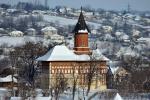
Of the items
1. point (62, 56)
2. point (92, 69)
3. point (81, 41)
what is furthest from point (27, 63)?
point (92, 69)

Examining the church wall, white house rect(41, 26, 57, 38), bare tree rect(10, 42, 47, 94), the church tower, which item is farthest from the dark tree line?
white house rect(41, 26, 57, 38)

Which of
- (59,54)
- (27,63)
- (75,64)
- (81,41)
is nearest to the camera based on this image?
(75,64)

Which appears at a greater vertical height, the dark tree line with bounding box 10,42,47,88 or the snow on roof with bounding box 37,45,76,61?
the snow on roof with bounding box 37,45,76,61

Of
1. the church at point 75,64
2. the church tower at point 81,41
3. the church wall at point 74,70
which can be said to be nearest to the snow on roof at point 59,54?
the church at point 75,64

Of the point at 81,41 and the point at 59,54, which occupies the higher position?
the point at 81,41

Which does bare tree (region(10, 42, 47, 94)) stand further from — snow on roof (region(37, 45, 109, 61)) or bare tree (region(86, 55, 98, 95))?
bare tree (region(86, 55, 98, 95))

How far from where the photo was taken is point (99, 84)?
50.3 meters

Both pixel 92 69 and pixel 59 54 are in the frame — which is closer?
pixel 92 69

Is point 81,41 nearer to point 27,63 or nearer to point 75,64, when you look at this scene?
point 75,64

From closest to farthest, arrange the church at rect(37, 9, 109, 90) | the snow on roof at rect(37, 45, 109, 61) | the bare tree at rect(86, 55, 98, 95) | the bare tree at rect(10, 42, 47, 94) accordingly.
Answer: the bare tree at rect(86, 55, 98, 95) → the church at rect(37, 9, 109, 90) → the snow on roof at rect(37, 45, 109, 61) → the bare tree at rect(10, 42, 47, 94)

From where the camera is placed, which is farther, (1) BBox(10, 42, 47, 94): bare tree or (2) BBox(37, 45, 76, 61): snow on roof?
(1) BBox(10, 42, 47, 94): bare tree

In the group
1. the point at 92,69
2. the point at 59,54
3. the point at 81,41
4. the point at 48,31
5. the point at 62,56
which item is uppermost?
the point at 81,41

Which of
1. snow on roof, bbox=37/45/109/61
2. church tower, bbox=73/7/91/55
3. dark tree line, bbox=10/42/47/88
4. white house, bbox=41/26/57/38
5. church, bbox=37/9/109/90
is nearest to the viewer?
church, bbox=37/9/109/90

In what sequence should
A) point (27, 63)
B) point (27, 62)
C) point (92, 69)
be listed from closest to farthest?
point (92, 69) < point (27, 63) < point (27, 62)
